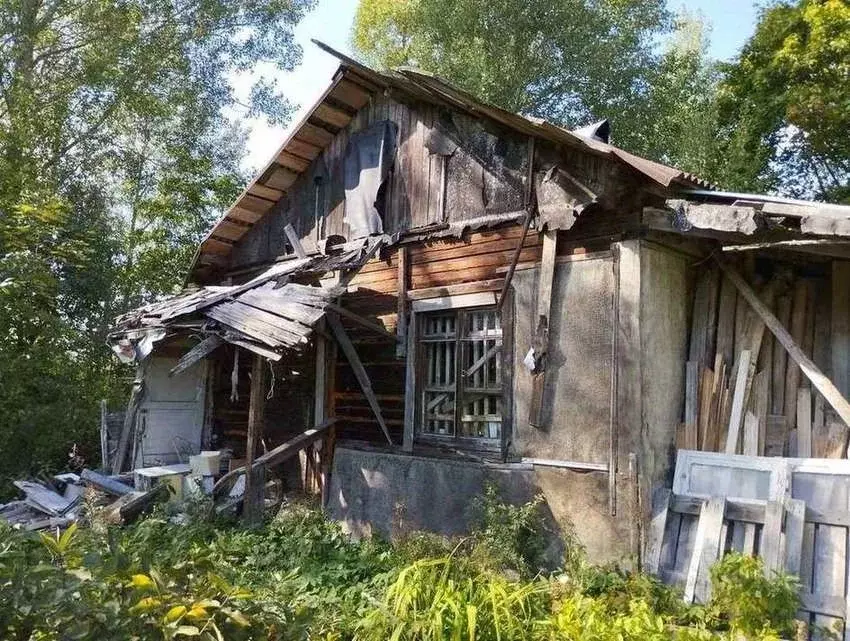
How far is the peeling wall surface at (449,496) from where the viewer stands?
6535 millimetres

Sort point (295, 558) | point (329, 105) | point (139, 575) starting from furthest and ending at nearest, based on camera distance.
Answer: point (329, 105) → point (295, 558) → point (139, 575)

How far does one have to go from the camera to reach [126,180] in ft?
60.4

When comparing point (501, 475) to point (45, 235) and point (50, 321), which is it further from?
point (45, 235)

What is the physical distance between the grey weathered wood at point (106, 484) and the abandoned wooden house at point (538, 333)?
6.35 feet

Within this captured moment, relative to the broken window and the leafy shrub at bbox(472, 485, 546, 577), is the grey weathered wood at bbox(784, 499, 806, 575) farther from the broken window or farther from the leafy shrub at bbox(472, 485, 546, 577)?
the broken window

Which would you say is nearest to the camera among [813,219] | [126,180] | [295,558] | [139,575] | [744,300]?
[139,575]

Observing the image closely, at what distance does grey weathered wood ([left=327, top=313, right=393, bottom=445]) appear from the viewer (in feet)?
28.5

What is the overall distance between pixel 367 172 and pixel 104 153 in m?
11.3

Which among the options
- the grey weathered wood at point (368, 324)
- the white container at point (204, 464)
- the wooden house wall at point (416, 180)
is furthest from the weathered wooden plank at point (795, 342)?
the white container at point (204, 464)

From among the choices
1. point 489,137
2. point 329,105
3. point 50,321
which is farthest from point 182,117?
point 489,137

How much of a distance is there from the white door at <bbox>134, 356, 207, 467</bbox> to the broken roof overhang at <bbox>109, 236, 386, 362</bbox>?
1973mm

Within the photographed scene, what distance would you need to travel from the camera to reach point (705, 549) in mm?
5855

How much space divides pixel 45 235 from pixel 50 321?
64.6 inches

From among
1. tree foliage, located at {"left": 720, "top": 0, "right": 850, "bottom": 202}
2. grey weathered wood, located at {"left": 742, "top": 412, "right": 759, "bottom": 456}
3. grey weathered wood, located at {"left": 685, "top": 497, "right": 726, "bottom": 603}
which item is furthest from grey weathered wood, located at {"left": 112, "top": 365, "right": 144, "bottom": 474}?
tree foliage, located at {"left": 720, "top": 0, "right": 850, "bottom": 202}
